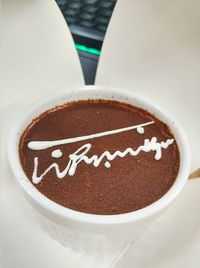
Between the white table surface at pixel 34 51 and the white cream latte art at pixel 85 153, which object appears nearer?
the white cream latte art at pixel 85 153

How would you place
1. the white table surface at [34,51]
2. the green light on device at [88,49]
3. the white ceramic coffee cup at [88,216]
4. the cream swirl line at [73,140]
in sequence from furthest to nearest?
the green light on device at [88,49] → the white table surface at [34,51] → the cream swirl line at [73,140] → the white ceramic coffee cup at [88,216]

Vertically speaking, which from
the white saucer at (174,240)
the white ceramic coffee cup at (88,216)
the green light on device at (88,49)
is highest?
the green light on device at (88,49)

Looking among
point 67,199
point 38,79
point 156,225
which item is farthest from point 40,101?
point 156,225

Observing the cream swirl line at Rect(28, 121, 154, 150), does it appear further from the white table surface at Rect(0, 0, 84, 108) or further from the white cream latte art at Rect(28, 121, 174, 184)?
the white table surface at Rect(0, 0, 84, 108)

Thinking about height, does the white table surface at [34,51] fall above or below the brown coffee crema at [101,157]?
above

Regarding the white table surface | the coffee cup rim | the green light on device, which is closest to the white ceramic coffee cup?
the coffee cup rim

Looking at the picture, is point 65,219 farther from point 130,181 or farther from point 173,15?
point 173,15

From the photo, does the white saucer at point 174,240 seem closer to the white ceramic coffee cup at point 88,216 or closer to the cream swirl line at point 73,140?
the white ceramic coffee cup at point 88,216

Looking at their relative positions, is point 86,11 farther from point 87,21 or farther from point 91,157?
point 91,157

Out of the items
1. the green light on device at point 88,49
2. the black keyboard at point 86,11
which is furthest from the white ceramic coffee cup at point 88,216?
the black keyboard at point 86,11
